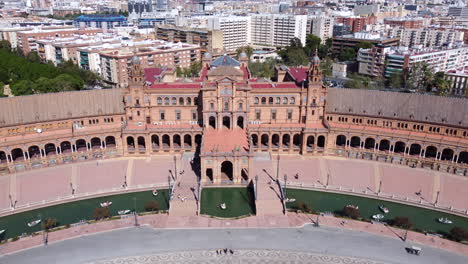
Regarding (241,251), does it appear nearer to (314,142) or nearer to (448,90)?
(314,142)

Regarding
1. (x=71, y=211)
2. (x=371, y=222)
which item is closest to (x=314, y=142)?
(x=371, y=222)

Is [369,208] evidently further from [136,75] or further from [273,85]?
[136,75]

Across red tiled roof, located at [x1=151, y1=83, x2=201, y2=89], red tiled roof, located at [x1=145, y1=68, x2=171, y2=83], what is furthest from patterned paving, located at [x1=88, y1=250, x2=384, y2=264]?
red tiled roof, located at [x1=145, y1=68, x2=171, y2=83]

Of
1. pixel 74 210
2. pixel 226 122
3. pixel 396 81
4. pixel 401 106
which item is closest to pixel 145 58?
pixel 226 122

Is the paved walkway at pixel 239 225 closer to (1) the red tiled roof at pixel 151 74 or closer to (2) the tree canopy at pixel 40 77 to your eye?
(1) the red tiled roof at pixel 151 74

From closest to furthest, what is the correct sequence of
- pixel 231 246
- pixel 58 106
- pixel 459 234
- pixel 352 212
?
pixel 231 246 < pixel 459 234 < pixel 352 212 < pixel 58 106

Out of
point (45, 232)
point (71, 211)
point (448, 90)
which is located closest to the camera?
point (45, 232)

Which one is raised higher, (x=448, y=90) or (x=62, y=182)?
(x=448, y=90)

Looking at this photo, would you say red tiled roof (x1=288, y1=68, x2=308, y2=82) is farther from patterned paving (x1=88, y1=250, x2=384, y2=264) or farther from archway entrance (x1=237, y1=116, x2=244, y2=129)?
patterned paving (x1=88, y1=250, x2=384, y2=264)
